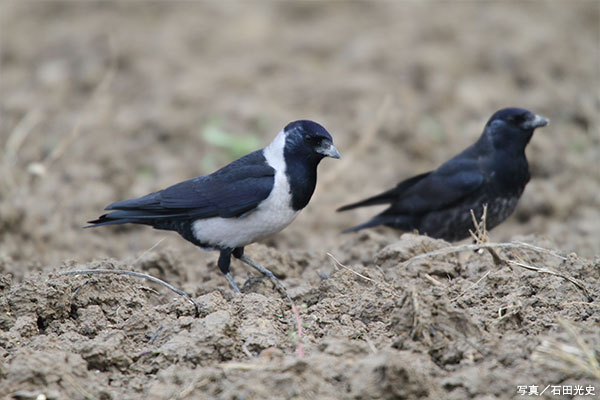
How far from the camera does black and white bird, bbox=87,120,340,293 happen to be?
516 centimetres

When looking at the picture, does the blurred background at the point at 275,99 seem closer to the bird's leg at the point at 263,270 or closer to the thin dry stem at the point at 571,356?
the bird's leg at the point at 263,270

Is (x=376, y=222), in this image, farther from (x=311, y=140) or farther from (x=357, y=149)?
(x=357, y=149)

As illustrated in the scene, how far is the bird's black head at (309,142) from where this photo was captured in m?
5.19

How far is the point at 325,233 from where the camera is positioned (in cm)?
767

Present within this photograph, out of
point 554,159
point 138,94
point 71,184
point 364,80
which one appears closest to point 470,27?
point 364,80

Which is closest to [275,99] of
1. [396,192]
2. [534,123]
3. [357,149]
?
[357,149]

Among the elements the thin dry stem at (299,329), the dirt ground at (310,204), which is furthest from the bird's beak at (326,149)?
the thin dry stem at (299,329)

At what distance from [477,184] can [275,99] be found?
4.46 m

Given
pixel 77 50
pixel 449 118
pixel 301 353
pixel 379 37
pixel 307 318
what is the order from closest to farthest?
pixel 301 353 < pixel 307 318 < pixel 449 118 < pixel 77 50 < pixel 379 37

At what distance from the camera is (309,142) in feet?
17.1

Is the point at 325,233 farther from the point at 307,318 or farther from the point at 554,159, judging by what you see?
the point at 307,318

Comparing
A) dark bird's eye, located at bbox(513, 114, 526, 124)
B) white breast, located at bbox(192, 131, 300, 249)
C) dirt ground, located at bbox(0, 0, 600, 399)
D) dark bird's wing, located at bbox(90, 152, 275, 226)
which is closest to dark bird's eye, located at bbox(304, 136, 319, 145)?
white breast, located at bbox(192, 131, 300, 249)

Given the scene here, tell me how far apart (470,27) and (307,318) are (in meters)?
9.09

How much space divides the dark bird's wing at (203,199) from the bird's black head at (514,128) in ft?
7.22
